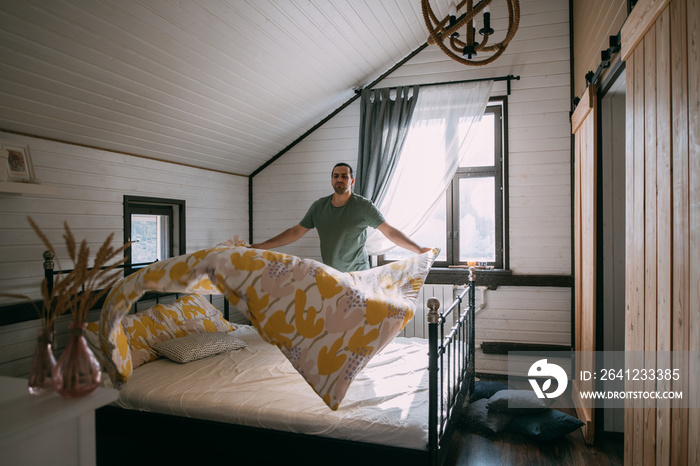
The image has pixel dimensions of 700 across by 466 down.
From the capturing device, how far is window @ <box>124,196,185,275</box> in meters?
3.39

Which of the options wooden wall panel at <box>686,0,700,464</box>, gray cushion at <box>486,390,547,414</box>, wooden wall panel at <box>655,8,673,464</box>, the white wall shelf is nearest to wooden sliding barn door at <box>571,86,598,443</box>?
gray cushion at <box>486,390,547,414</box>

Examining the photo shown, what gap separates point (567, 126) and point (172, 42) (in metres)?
3.15

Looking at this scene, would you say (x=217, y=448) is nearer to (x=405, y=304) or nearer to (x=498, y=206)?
(x=405, y=304)

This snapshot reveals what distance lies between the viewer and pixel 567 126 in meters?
3.92

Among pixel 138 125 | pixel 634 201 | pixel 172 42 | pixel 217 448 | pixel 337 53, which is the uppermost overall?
pixel 337 53

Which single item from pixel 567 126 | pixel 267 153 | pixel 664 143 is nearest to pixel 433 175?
pixel 567 126

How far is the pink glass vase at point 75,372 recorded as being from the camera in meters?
1.15

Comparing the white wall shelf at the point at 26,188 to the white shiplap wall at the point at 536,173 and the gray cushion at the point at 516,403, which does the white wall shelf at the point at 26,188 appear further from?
the white shiplap wall at the point at 536,173

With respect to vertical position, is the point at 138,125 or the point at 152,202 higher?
the point at 138,125

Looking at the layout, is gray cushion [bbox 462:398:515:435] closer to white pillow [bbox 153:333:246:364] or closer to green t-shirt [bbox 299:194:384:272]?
green t-shirt [bbox 299:194:384:272]

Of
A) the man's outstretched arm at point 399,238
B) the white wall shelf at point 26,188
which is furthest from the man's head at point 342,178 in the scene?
the white wall shelf at point 26,188

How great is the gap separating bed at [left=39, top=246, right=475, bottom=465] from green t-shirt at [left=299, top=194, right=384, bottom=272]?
91 cm

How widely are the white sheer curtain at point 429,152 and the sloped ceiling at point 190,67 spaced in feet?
1.92

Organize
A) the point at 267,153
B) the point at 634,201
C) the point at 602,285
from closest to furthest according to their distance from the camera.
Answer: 1. the point at 634,201
2. the point at 602,285
3. the point at 267,153
